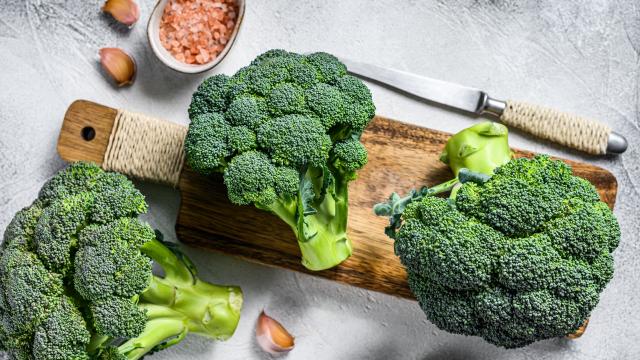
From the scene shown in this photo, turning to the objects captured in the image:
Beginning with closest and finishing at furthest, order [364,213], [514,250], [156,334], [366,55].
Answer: [514,250], [156,334], [364,213], [366,55]

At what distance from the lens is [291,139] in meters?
1.46

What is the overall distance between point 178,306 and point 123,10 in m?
0.72

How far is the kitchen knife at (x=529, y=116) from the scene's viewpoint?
1711mm

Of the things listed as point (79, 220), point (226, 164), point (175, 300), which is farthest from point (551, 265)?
point (79, 220)

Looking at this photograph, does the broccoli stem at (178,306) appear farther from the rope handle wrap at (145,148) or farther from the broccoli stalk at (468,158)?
the broccoli stalk at (468,158)

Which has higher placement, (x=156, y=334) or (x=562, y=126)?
(x=562, y=126)

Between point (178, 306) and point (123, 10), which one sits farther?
point (123, 10)

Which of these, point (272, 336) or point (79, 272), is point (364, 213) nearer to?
point (272, 336)

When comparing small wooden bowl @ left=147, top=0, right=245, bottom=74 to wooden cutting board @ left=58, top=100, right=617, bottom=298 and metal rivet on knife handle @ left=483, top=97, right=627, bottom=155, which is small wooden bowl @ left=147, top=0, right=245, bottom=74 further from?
metal rivet on knife handle @ left=483, top=97, right=627, bottom=155

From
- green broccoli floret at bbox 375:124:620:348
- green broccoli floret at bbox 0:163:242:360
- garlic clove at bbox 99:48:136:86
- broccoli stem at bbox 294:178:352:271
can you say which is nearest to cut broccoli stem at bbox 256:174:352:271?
broccoli stem at bbox 294:178:352:271

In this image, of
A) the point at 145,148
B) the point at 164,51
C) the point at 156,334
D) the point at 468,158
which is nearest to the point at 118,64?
the point at 164,51

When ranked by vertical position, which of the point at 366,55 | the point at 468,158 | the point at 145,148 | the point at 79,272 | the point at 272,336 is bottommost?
the point at 272,336

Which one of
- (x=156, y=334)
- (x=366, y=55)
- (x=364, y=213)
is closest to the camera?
(x=156, y=334)

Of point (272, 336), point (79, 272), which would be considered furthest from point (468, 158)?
point (79, 272)
